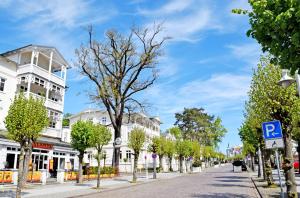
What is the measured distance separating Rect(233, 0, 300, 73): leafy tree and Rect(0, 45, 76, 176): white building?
27.8 m

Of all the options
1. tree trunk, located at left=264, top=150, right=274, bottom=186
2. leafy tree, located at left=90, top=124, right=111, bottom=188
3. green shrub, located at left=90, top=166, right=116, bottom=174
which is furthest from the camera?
green shrub, located at left=90, top=166, right=116, bottom=174

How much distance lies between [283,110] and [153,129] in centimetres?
6760

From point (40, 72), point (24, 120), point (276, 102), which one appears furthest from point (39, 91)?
point (276, 102)

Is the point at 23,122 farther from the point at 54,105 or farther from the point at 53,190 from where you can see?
the point at 54,105

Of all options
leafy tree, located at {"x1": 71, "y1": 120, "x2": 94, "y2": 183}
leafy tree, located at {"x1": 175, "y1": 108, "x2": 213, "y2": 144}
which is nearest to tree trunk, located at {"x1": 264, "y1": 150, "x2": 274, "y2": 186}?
leafy tree, located at {"x1": 71, "y1": 120, "x2": 94, "y2": 183}

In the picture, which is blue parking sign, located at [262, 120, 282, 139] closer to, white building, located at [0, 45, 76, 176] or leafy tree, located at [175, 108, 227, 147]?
white building, located at [0, 45, 76, 176]

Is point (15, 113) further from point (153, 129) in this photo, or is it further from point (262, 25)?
point (153, 129)

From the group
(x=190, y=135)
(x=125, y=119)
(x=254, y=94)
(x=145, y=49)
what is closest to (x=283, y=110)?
(x=254, y=94)

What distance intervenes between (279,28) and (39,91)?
3446 cm

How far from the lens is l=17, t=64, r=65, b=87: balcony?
35.5 meters

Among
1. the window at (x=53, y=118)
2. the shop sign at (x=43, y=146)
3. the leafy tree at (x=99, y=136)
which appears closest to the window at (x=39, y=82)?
the window at (x=53, y=118)

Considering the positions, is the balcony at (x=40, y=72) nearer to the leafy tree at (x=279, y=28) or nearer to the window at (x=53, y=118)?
the window at (x=53, y=118)

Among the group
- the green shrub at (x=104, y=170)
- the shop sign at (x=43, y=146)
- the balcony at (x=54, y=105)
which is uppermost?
the balcony at (x=54, y=105)

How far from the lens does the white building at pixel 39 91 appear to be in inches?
1297
